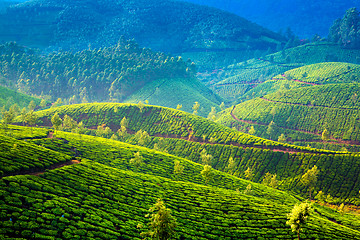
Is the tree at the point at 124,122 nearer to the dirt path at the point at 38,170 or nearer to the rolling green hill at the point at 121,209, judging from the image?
the rolling green hill at the point at 121,209

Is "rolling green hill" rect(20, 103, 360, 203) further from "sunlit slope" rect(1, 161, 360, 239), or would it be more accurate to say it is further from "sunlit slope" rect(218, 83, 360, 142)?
"sunlit slope" rect(218, 83, 360, 142)

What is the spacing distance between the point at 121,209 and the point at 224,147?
8578 centimetres

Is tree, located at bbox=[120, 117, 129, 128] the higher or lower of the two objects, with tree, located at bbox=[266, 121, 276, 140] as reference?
lower

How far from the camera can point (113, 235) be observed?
48000 mm

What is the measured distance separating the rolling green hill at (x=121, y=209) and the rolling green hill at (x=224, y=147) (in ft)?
92.3

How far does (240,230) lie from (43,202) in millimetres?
42988

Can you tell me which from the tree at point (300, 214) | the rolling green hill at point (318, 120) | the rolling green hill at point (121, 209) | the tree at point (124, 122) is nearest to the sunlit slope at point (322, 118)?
the rolling green hill at point (318, 120)

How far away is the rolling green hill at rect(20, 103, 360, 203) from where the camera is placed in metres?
108

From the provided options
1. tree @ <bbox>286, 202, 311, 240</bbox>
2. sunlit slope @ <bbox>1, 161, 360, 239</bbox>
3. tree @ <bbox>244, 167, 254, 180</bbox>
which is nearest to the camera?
tree @ <bbox>286, 202, 311, 240</bbox>

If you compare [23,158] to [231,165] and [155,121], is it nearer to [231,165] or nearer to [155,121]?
[231,165]

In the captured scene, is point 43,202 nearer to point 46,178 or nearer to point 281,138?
point 46,178

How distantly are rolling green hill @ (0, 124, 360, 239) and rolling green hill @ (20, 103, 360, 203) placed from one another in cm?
2812

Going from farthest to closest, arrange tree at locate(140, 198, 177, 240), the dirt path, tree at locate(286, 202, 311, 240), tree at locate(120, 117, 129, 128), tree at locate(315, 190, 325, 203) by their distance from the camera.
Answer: tree at locate(120, 117, 129, 128) → tree at locate(315, 190, 325, 203) → the dirt path → tree at locate(286, 202, 311, 240) → tree at locate(140, 198, 177, 240)

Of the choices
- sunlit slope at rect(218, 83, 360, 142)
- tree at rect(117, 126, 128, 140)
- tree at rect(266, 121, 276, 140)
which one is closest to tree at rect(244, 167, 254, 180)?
tree at rect(266, 121, 276, 140)
